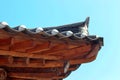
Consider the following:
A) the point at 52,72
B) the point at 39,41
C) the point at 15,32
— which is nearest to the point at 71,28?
the point at 52,72

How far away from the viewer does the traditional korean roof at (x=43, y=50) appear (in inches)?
226

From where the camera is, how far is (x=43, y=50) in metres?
6.21

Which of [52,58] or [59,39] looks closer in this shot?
[59,39]

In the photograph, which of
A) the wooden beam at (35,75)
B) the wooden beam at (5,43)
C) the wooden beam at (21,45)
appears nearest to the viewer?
the wooden beam at (5,43)

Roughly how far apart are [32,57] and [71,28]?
1367 millimetres

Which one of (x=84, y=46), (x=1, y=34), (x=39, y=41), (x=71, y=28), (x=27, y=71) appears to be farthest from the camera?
(x=71, y=28)

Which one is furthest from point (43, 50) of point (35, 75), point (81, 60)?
point (81, 60)

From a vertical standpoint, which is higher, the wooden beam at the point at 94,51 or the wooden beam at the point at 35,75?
the wooden beam at the point at 94,51

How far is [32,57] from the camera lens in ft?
20.9

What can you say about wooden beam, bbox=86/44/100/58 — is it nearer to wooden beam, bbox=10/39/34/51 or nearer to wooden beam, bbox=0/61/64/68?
wooden beam, bbox=0/61/64/68

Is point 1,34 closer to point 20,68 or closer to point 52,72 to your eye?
point 20,68

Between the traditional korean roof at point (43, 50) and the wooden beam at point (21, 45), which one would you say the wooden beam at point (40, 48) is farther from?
the wooden beam at point (21, 45)

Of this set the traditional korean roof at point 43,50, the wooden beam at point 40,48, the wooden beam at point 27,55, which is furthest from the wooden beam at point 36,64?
the wooden beam at point 40,48

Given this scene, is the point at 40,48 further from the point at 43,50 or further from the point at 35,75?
the point at 35,75
